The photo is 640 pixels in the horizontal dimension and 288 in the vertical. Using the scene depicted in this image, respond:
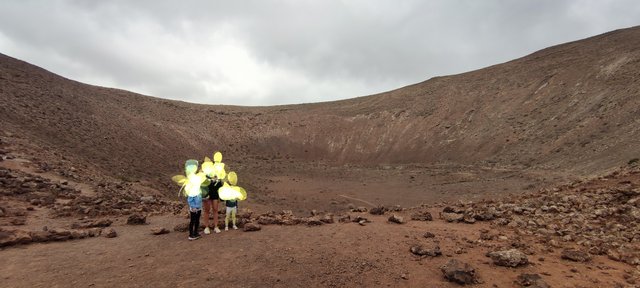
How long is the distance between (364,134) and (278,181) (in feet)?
66.7

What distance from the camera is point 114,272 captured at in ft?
19.8

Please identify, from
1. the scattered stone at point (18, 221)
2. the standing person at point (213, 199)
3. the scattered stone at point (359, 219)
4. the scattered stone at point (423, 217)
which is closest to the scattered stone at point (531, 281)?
the scattered stone at point (423, 217)

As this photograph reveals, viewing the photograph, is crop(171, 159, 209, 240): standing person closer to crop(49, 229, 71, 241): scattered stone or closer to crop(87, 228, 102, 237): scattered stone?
crop(87, 228, 102, 237): scattered stone

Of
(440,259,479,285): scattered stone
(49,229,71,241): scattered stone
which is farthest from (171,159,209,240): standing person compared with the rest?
(440,259,479,285): scattered stone

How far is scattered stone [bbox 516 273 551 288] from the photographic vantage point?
548cm

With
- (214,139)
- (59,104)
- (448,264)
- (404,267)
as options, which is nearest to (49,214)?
(404,267)

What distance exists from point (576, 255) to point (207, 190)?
702 cm

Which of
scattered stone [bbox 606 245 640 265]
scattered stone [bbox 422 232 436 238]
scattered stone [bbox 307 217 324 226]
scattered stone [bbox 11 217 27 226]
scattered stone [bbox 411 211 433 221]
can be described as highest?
scattered stone [bbox 11 217 27 226]

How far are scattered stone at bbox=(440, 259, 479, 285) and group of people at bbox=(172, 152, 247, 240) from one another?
419 centimetres

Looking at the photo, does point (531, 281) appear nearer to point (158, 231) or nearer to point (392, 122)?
point (158, 231)

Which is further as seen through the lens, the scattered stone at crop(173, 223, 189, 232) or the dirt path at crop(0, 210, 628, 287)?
the scattered stone at crop(173, 223, 189, 232)

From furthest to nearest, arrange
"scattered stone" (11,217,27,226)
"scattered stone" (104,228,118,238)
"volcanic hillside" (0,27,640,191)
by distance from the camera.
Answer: "volcanic hillside" (0,27,640,191) < "scattered stone" (11,217,27,226) < "scattered stone" (104,228,118,238)

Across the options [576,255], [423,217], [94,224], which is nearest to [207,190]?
[94,224]

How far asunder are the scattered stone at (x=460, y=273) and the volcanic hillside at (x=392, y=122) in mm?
16797
